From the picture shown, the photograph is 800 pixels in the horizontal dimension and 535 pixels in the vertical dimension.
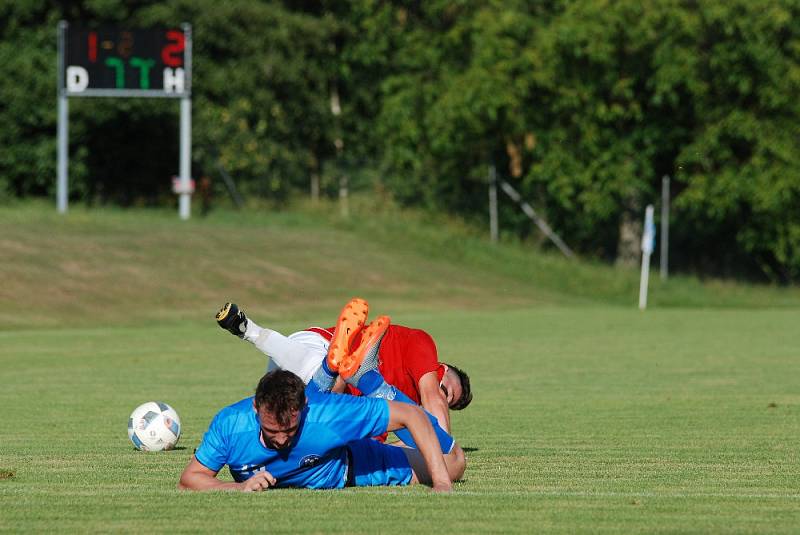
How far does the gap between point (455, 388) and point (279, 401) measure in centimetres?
279

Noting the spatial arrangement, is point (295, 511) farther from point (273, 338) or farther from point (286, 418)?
point (273, 338)

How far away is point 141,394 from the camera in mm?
17172

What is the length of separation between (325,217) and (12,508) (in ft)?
133

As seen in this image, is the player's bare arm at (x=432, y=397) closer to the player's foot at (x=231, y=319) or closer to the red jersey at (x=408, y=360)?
the red jersey at (x=408, y=360)

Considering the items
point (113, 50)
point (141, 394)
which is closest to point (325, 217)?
point (113, 50)

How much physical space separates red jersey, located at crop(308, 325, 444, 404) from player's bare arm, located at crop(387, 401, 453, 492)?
1.61 m

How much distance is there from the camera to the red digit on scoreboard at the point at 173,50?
40.1 m

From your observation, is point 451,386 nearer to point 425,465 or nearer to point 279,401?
point 425,465

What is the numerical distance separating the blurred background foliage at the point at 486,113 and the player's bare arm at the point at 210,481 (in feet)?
122

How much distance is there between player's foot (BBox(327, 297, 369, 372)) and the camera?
32.8 ft

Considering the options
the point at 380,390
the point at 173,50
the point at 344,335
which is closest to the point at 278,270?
the point at 173,50

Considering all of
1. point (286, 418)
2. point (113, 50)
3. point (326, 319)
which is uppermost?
point (113, 50)

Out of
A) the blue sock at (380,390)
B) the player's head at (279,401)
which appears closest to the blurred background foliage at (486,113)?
the blue sock at (380,390)

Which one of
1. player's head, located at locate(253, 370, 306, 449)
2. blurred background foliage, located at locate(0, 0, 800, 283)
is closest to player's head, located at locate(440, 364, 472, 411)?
player's head, located at locate(253, 370, 306, 449)
